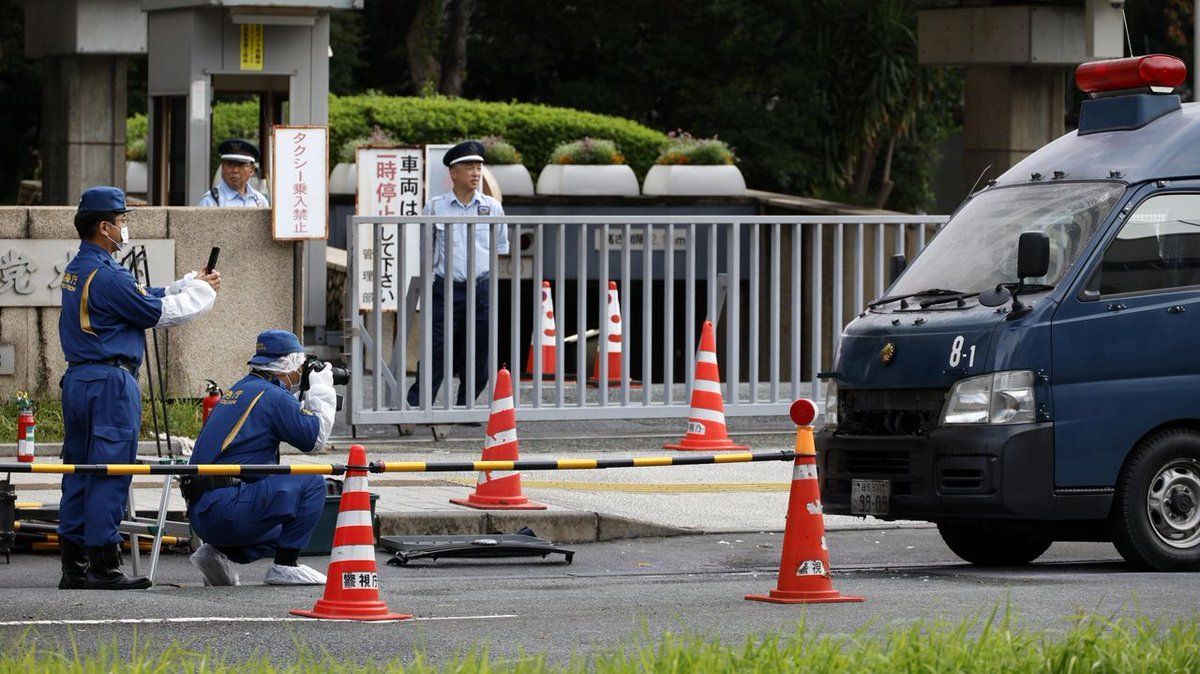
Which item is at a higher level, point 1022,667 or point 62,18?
point 62,18

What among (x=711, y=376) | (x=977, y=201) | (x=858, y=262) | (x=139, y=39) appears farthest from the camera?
(x=139, y=39)

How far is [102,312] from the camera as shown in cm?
1045

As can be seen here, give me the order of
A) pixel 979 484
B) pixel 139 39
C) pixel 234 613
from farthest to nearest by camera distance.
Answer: pixel 139 39 → pixel 979 484 → pixel 234 613

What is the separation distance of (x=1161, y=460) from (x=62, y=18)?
19695 millimetres

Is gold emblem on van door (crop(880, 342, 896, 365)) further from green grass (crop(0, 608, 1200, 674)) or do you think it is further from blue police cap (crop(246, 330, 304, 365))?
green grass (crop(0, 608, 1200, 674))

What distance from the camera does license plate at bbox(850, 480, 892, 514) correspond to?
36.2 feet

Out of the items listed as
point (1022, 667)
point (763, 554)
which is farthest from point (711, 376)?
point (1022, 667)

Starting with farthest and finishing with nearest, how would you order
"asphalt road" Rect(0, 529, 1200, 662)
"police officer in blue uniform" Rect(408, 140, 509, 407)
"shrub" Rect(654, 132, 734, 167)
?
1. "shrub" Rect(654, 132, 734, 167)
2. "police officer in blue uniform" Rect(408, 140, 509, 407)
3. "asphalt road" Rect(0, 529, 1200, 662)

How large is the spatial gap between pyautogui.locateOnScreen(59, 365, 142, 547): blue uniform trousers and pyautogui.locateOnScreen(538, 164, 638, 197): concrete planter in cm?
1796

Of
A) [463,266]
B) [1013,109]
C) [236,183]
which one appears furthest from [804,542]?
[1013,109]

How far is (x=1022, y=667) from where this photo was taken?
23.5ft

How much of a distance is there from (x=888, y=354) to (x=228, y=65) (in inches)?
378

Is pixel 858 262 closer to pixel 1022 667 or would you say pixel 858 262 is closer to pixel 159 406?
pixel 159 406

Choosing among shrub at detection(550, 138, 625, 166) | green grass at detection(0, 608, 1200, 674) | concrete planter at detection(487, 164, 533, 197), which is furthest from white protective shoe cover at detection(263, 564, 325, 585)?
shrub at detection(550, 138, 625, 166)
